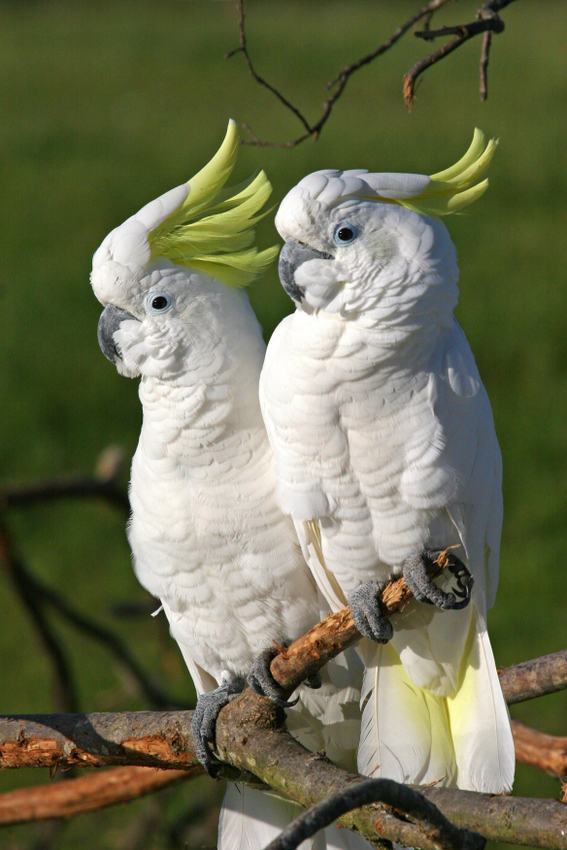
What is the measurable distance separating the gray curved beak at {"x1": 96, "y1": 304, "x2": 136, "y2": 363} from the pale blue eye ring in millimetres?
581

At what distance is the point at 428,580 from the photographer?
2051mm

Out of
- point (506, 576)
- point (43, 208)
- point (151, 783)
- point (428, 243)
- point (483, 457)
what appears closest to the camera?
point (428, 243)

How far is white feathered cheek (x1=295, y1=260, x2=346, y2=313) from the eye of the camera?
6.32ft

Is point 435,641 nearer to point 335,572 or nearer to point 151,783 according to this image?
point 335,572

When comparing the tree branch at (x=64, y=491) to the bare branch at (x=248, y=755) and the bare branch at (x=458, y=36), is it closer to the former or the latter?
the bare branch at (x=248, y=755)

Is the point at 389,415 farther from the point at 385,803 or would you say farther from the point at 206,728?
the point at 206,728

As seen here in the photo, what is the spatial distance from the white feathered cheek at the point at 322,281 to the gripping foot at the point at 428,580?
0.61 m

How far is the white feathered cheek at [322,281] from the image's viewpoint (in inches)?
75.9

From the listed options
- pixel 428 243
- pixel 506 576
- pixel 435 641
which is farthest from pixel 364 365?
pixel 506 576

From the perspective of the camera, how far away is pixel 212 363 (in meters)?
2.20

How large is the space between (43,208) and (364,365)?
793 cm

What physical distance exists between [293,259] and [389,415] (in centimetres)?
40

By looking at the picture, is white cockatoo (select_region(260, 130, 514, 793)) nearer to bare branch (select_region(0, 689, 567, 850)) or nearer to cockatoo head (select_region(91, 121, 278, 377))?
cockatoo head (select_region(91, 121, 278, 377))

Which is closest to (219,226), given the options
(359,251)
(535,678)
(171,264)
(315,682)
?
(171,264)
